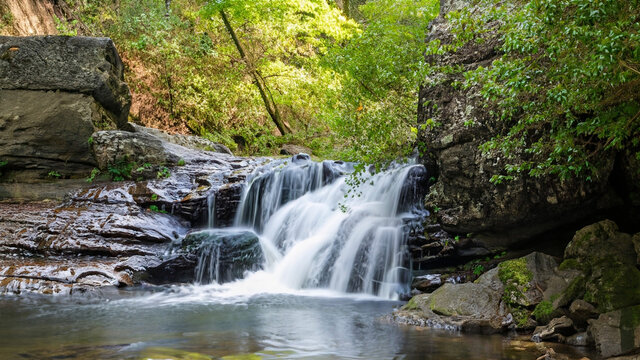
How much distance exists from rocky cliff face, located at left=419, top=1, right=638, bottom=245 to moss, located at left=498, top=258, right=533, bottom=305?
34.6 inches

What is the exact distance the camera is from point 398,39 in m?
9.52

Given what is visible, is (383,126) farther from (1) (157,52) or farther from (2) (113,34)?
(2) (113,34)

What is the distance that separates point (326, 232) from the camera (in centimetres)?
955

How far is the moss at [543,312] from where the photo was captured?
5.39 metres

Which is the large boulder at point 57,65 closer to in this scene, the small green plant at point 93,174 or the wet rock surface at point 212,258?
the small green plant at point 93,174

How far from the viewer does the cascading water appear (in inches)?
327

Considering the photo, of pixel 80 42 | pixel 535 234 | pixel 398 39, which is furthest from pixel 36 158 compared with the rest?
pixel 535 234

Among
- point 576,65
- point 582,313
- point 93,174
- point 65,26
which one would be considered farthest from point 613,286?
point 65,26

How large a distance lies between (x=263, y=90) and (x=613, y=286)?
14.5 meters

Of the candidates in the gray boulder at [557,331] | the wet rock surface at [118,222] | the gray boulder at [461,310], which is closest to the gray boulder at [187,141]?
the wet rock surface at [118,222]

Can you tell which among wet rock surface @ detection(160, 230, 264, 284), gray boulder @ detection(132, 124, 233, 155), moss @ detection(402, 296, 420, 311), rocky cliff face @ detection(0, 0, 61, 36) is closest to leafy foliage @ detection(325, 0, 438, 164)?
moss @ detection(402, 296, 420, 311)

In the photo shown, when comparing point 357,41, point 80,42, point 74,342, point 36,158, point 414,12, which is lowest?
point 74,342

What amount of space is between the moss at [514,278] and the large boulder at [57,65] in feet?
34.5

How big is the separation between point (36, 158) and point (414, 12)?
10181 mm
